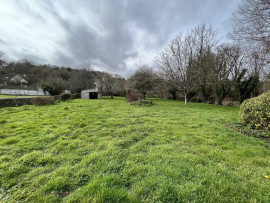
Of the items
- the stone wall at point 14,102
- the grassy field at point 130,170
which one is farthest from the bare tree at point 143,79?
the grassy field at point 130,170

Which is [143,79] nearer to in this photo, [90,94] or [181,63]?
[181,63]

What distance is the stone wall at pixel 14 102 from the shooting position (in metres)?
8.21

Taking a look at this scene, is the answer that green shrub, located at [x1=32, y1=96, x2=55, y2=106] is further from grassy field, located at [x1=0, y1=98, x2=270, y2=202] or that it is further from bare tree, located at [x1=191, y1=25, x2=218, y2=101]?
bare tree, located at [x1=191, y1=25, x2=218, y2=101]

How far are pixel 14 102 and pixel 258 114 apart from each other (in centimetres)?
1631

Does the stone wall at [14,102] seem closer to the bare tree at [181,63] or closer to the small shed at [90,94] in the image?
the small shed at [90,94]

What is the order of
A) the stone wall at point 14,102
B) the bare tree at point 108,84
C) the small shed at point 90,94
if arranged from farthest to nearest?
the bare tree at point 108,84 < the small shed at point 90,94 < the stone wall at point 14,102

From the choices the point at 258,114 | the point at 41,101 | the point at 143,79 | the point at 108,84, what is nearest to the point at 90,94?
the point at 108,84

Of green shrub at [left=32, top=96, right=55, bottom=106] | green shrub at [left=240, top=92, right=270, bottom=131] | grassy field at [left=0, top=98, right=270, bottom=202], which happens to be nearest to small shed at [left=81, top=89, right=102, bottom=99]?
green shrub at [left=32, top=96, right=55, bottom=106]

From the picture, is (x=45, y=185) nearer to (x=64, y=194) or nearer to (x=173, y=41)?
(x=64, y=194)

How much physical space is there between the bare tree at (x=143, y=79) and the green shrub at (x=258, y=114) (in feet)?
47.1

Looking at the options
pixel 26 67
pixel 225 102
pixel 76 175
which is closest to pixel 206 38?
pixel 225 102

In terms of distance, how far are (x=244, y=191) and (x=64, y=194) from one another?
2723mm

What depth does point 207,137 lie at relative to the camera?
3609 millimetres

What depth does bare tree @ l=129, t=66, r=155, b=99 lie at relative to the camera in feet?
61.8
